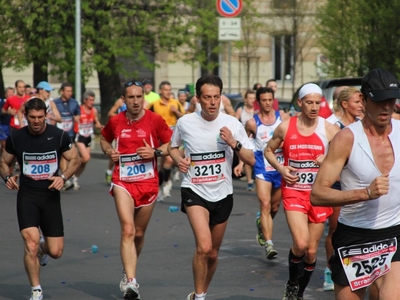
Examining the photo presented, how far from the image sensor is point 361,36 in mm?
20375

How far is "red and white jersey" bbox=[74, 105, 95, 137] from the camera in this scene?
60.7ft

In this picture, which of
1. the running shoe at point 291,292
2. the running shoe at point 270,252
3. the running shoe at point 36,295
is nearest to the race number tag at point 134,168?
the running shoe at point 36,295

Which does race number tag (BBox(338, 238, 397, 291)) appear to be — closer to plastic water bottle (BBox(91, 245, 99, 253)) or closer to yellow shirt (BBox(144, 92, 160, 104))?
plastic water bottle (BBox(91, 245, 99, 253))

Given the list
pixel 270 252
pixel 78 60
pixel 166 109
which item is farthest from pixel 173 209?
pixel 78 60

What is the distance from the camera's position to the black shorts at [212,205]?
8125 millimetres

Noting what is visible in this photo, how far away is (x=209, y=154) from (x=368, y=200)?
284 centimetres

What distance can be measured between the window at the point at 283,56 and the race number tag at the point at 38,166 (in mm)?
34823

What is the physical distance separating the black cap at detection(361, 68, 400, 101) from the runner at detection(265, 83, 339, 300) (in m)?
3.03

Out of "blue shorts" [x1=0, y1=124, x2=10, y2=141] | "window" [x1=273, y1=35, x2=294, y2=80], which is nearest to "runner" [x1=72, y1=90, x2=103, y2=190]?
"blue shorts" [x1=0, y1=124, x2=10, y2=141]

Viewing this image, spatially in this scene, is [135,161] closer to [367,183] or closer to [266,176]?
[266,176]

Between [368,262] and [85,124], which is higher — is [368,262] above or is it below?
above

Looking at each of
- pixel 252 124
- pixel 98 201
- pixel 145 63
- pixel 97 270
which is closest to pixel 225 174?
pixel 97 270

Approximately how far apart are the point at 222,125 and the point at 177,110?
358 inches

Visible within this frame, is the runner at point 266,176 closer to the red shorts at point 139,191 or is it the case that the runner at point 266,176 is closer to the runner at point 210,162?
the red shorts at point 139,191
